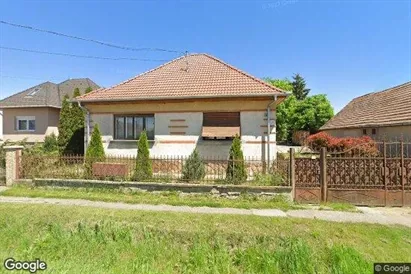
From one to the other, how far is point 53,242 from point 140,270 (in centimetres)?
227

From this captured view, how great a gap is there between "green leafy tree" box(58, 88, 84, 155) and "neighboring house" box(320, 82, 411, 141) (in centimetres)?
1589

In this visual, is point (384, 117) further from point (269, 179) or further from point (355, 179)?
point (269, 179)

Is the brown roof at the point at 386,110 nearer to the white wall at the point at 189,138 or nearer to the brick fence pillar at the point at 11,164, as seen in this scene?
the white wall at the point at 189,138

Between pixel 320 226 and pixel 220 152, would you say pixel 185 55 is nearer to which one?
pixel 220 152

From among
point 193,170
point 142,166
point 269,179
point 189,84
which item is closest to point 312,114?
point 189,84

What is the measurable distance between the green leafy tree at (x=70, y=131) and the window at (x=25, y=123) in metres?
7.18

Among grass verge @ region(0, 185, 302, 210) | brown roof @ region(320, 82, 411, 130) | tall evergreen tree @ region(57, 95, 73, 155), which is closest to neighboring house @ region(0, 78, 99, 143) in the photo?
tall evergreen tree @ region(57, 95, 73, 155)

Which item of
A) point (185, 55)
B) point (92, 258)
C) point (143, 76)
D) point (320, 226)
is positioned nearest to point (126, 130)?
point (143, 76)

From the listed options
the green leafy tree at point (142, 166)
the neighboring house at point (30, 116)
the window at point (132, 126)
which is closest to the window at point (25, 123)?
the neighboring house at point (30, 116)

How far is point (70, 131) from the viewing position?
625 inches

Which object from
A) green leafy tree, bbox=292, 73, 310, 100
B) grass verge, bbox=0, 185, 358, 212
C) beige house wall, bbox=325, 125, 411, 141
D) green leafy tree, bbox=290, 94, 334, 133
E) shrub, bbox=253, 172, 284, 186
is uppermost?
green leafy tree, bbox=292, 73, 310, 100

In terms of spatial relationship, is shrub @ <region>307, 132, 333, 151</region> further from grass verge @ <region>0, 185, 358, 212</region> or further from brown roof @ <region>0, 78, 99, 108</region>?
brown roof @ <region>0, 78, 99, 108</region>

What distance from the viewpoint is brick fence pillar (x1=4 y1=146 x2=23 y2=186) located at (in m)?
9.62

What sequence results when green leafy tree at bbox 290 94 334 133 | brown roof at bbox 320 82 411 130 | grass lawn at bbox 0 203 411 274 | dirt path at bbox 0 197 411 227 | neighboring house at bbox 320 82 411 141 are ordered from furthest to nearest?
green leafy tree at bbox 290 94 334 133, brown roof at bbox 320 82 411 130, neighboring house at bbox 320 82 411 141, dirt path at bbox 0 197 411 227, grass lawn at bbox 0 203 411 274
